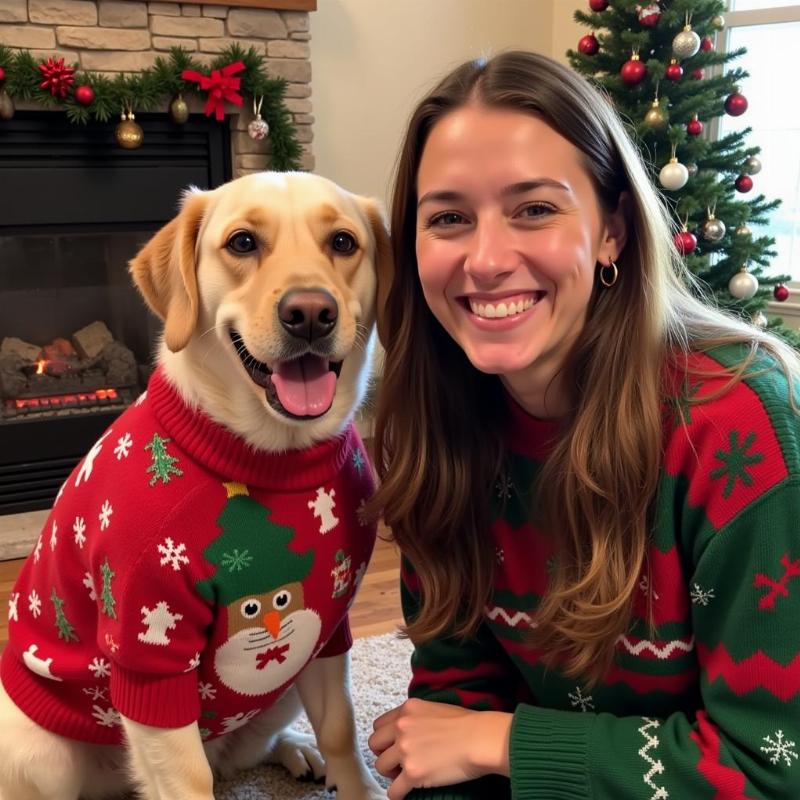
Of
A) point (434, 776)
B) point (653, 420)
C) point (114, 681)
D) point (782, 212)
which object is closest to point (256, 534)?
point (114, 681)

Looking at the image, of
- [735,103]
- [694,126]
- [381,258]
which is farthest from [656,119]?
[381,258]

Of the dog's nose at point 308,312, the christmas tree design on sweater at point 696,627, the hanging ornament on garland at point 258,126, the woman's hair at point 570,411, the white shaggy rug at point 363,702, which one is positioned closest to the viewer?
the christmas tree design on sweater at point 696,627

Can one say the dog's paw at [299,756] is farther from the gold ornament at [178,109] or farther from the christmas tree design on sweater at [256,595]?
the gold ornament at [178,109]

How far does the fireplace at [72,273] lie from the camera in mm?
2906

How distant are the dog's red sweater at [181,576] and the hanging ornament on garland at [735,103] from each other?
5.91ft

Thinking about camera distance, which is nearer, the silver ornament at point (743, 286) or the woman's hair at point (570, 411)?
the woman's hair at point (570, 411)

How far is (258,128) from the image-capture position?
3043mm

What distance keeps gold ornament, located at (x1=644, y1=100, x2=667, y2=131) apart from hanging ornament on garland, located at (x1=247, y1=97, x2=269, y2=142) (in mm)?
1390

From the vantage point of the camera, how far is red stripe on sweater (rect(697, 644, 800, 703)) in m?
0.91

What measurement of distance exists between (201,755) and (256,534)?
34cm

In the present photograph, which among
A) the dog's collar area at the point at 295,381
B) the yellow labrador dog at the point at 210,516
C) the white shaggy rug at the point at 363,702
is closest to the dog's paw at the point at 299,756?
the white shaggy rug at the point at 363,702

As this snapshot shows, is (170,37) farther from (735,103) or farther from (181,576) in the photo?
(181,576)

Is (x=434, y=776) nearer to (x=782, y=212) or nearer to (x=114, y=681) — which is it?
(x=114, y=681)

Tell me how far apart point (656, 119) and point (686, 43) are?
22 cm
